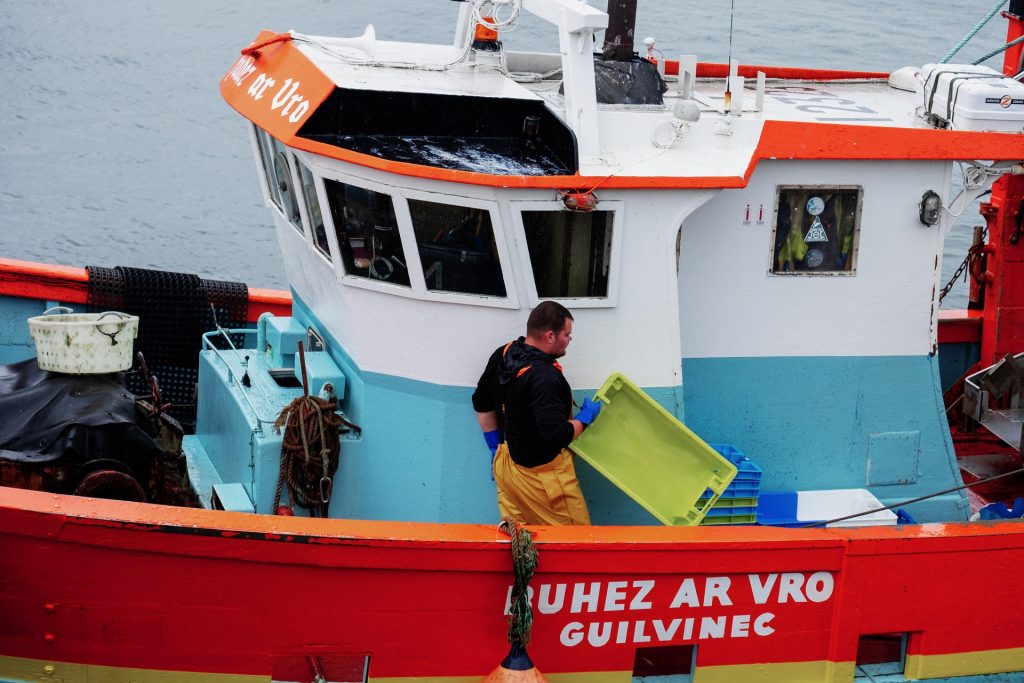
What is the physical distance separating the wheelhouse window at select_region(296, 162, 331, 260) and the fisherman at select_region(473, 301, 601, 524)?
41.7 inches

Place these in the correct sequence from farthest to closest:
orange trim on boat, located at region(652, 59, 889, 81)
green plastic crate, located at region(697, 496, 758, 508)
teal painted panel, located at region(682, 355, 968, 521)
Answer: orange trim on boat, located at region(652, 59, 889, 81), teal painted panel, located at region(682, 355, 968, 521), green plastic crate, located at region(697, 496, 758, 508)

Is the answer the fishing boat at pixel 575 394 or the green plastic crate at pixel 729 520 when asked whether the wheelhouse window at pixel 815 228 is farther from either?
the green plastic crate at pixel 729 520

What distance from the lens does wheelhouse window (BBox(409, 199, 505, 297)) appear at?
5.39 m

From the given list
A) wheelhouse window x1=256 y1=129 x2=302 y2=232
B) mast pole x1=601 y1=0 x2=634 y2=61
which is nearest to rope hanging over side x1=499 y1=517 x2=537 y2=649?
wheelhouse window x1=256 y1=129 x2=302 y2=232

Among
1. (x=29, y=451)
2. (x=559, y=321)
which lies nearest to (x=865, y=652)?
(x=559, y=321)

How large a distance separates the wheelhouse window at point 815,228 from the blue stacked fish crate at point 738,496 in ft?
3.03

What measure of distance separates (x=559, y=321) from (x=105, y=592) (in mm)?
2102

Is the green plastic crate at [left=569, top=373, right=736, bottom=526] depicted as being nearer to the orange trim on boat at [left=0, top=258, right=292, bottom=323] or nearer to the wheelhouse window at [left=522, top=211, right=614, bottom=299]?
the wheelhouse window at [left=522, top=211, right=614, bottom=299]

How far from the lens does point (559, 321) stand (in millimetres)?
5242

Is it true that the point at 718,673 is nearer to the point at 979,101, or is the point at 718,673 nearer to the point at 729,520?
the point at 729,520

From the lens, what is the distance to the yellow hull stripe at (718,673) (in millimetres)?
4965

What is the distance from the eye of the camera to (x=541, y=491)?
546 cm

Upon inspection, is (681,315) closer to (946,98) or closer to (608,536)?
(608,536)

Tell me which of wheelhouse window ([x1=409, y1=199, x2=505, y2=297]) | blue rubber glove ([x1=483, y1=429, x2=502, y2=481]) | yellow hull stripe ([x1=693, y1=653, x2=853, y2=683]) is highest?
wheelhouse window ([x1=409, y1=199, x2=505, y2=297])
